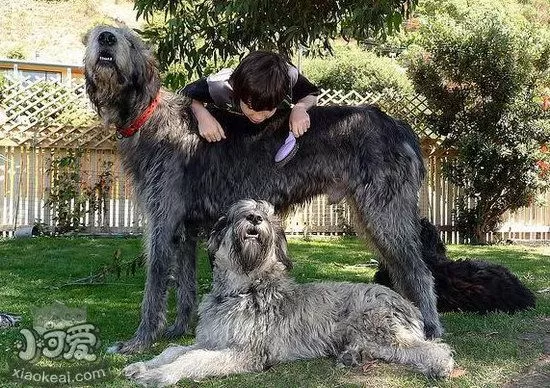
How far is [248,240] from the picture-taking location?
3982 mm

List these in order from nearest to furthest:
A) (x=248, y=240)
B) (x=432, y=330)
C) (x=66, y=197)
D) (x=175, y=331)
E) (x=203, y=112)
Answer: (x=248, y=240) < (x=432, y=330) < (x=203, y=112) < (x=175, y=331) < (x=66, y=197)

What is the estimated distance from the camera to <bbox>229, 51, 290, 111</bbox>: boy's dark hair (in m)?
4.54

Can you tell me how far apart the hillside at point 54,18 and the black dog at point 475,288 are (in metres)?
40.5

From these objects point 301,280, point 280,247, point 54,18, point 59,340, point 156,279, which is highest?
point 54,18

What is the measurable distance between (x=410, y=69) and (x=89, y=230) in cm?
700

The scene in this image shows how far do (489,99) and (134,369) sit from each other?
10.1m

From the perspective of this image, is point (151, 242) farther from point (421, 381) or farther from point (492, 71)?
point (492, 71)

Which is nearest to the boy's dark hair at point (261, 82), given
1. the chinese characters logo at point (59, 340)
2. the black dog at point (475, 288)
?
the black dog at point (475, 288)

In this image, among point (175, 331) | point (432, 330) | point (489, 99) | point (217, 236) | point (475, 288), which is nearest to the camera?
point (217, 236)

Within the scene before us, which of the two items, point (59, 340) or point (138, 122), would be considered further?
point (138, 122)

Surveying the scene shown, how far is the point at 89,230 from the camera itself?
12.4 m

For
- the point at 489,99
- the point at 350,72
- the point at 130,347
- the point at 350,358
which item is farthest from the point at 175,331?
the point at 350,72

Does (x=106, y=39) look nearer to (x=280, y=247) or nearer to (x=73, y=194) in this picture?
(x=280, y=247)

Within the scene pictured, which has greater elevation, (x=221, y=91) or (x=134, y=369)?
(x=221, y=91)
